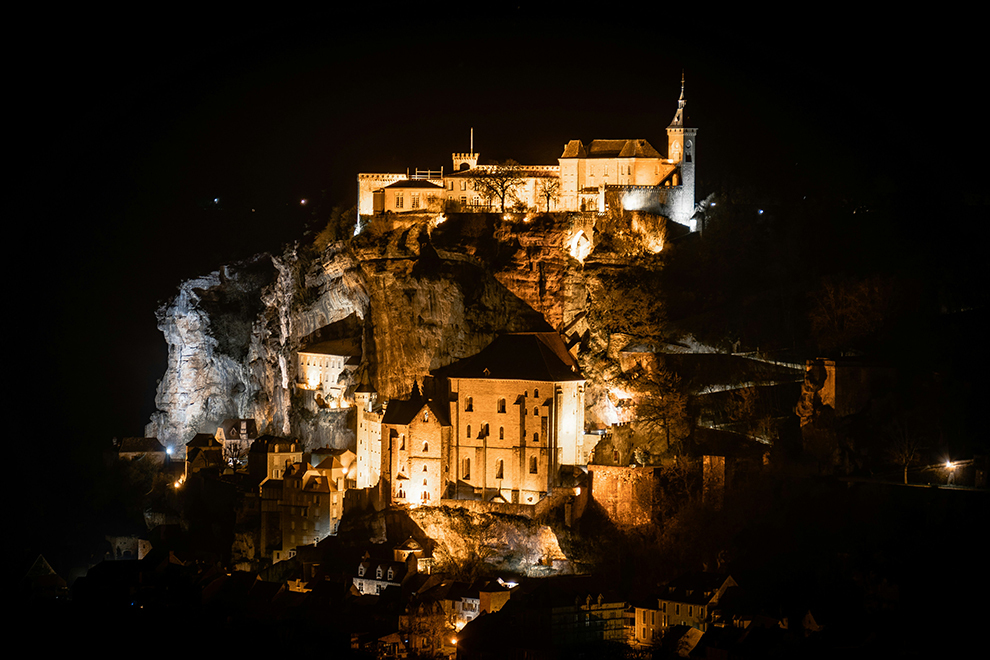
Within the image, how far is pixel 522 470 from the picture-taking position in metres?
58.1

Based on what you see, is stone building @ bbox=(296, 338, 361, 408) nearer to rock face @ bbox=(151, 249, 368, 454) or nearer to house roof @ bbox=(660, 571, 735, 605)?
rock face @ bbox=(151, 249, 368, 454)

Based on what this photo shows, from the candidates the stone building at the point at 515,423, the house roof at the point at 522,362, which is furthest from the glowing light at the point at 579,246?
the stone building at the point at 515,423

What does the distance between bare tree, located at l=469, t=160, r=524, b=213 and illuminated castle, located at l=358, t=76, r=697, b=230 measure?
15 cm

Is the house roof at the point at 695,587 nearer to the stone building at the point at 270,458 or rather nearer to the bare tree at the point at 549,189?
the stone building at the point at 270,458

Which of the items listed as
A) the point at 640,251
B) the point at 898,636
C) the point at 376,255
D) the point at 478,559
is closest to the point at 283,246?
the point at 376,255

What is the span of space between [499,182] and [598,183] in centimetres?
510

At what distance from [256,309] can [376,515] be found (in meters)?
30.5

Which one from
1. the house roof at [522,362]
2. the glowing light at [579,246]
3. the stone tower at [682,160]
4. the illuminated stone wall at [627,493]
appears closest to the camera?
the illuminated stone wall at [627,493]

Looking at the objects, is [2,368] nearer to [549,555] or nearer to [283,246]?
[283,246]

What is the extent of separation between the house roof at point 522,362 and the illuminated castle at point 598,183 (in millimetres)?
9796

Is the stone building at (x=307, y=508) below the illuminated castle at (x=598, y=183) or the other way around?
below

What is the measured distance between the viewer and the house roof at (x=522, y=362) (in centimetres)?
5850

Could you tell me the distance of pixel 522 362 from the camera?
59031mm

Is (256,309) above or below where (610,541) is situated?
above
